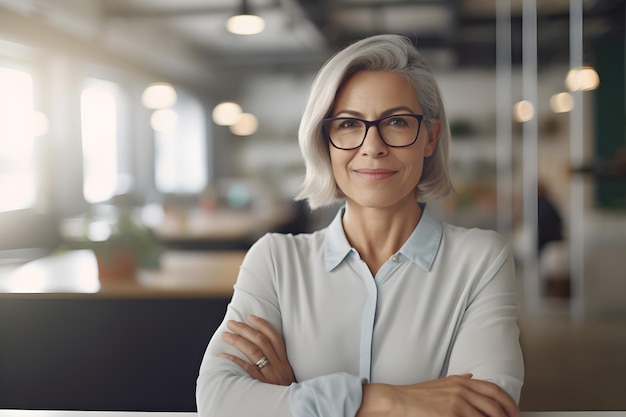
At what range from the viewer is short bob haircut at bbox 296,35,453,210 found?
148 centimetres

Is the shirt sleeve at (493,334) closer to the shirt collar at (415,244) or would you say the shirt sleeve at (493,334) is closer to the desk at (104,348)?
the shirt collar at (415,244)

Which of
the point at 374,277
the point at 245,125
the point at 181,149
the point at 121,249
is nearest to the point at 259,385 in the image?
the point at 374,277

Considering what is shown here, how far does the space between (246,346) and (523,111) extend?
163 inches

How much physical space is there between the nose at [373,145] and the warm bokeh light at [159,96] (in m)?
3.78

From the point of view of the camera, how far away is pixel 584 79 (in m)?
4.96

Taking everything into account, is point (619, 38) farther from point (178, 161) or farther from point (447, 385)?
point (447, 385)

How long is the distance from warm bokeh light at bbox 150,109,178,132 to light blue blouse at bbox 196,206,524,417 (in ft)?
11.9

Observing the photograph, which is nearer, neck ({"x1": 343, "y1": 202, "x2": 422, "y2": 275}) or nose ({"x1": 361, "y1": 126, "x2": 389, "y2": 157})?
nose ({"x1": 361, "y1": 126, "x2": 389, "y2": 157})

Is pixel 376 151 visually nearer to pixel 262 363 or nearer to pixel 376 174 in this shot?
pixel 376 174

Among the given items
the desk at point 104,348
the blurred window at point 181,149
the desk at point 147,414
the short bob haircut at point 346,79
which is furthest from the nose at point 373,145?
the blurred window at point 181,149

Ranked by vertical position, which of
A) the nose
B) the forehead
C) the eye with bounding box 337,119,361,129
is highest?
the forehead

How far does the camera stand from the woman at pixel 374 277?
143cm

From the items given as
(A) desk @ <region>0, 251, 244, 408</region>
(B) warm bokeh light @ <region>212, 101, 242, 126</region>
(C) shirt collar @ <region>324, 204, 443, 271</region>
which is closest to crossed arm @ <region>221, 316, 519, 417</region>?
(C) shirt collar @ <region>324, 204, 443, 271</region>

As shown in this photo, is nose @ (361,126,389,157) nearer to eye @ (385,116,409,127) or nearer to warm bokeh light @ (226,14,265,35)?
eye @ (385,116,409,127)
